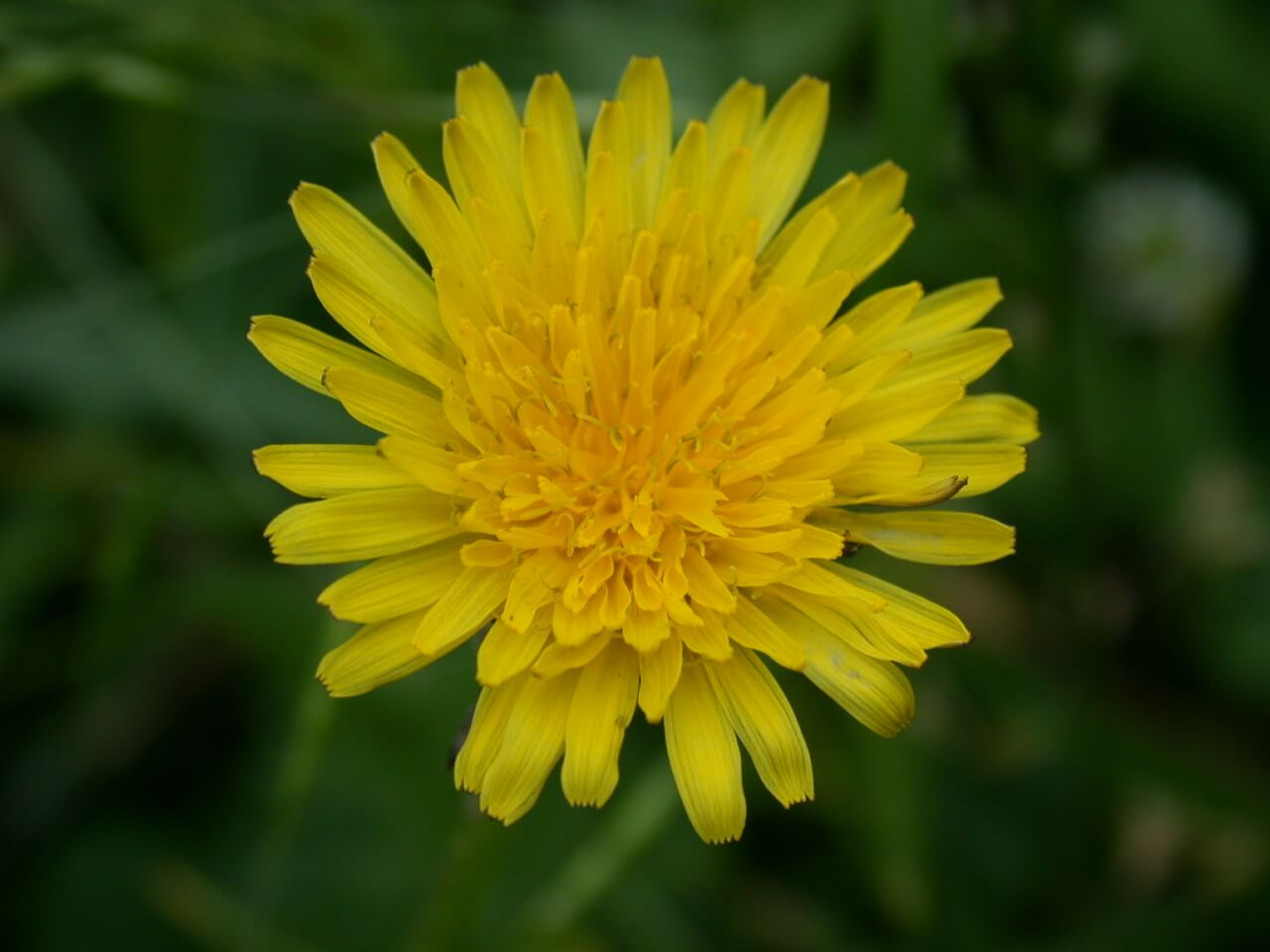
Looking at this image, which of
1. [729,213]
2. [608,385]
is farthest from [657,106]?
[608,385]

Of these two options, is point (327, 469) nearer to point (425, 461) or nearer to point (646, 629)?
point (425, 461)

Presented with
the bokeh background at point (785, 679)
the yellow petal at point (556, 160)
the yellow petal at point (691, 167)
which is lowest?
the bokeh background at point (785, 679)

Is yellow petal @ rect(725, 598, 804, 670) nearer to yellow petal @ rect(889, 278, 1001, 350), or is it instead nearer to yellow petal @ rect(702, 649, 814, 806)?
yellow petal @ rect(702, 649, 814, 806)

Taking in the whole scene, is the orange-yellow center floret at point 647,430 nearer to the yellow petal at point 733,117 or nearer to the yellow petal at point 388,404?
the yellow petal at point 388,404

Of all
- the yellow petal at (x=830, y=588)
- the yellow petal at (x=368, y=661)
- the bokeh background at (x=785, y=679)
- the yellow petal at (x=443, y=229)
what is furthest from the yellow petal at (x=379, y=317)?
the bokeh background at (x=785, y=679)

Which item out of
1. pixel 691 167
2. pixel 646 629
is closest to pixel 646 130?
pixel 691 167
